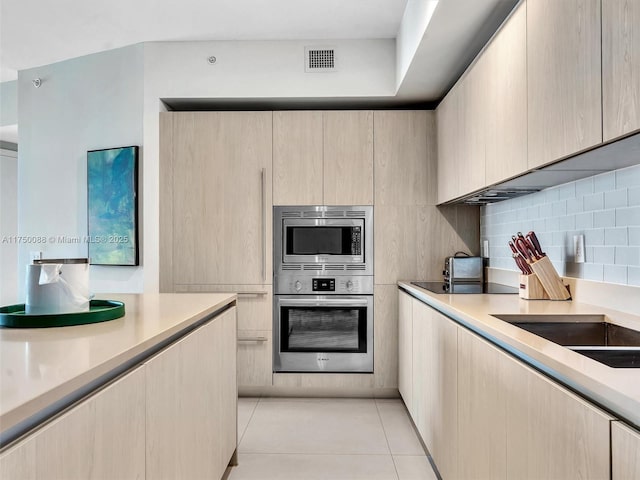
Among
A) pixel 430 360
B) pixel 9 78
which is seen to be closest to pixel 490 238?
pixel 430 360

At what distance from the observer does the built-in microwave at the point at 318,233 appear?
369 cm

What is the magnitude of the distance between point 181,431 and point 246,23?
9.28 ft

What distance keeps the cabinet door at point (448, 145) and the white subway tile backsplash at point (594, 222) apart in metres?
0.44

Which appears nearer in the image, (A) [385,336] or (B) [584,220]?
(B) [584,220]

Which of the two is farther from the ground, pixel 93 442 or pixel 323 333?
pixel 93 442

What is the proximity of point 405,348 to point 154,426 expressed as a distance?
7.24ft

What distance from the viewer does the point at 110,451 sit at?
109 cm

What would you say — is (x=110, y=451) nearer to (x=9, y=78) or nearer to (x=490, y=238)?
(x=490, y=238)

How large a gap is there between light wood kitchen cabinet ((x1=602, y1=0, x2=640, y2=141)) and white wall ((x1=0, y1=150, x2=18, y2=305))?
19.6 ft

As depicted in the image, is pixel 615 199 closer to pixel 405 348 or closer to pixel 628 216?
pixel 628 216

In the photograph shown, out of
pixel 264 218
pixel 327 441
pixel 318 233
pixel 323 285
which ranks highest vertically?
pixel 264 218

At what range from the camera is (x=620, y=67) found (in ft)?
4.22

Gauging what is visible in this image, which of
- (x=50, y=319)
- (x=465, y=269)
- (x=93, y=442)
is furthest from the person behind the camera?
(x=465, y=269)

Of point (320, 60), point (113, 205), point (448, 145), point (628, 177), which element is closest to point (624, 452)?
point (628, 177)
